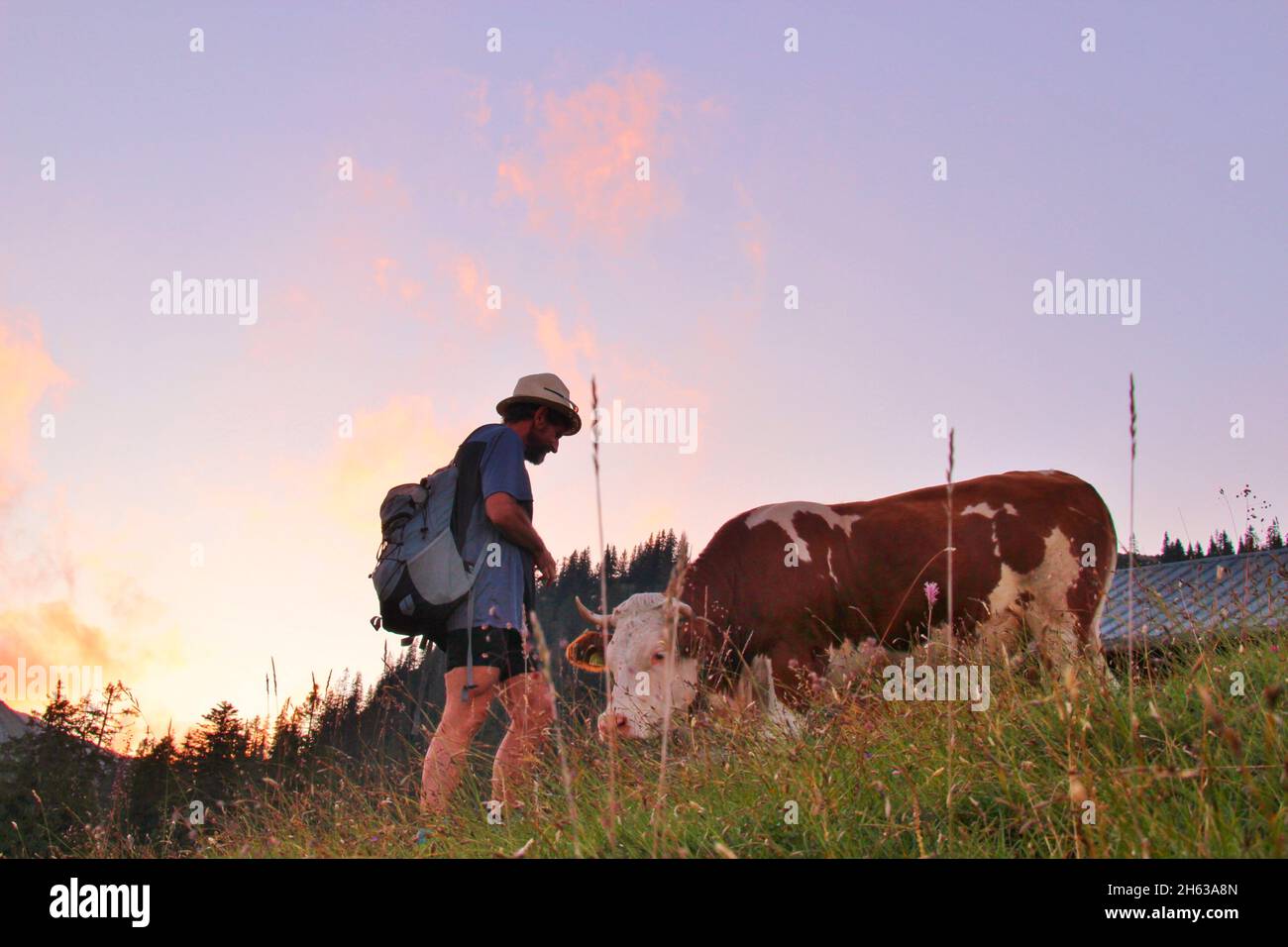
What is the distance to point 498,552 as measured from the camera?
512 cm

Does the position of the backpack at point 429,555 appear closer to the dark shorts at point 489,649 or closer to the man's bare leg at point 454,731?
the dark shorts at point 489,649

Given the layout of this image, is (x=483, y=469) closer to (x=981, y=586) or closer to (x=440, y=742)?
(x=440, y=742)

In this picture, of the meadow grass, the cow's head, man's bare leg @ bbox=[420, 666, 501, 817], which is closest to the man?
man's bare leg @ bbox=[420, 666, 501, 817]

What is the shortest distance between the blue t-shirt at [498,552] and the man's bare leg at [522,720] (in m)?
0.32

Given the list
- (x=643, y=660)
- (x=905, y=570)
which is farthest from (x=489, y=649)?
(x=905, y=570)

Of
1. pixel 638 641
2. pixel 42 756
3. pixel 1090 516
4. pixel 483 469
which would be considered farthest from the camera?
pixel 42 756

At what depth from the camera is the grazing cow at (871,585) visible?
8.02 metres

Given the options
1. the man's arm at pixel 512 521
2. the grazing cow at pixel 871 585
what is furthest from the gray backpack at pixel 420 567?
the grazing cow at pixel 871 585

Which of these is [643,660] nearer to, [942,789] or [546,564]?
[546,564]

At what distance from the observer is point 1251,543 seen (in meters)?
6.40

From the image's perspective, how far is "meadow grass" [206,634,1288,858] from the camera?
2498 millimetres

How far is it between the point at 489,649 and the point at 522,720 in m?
0.42
